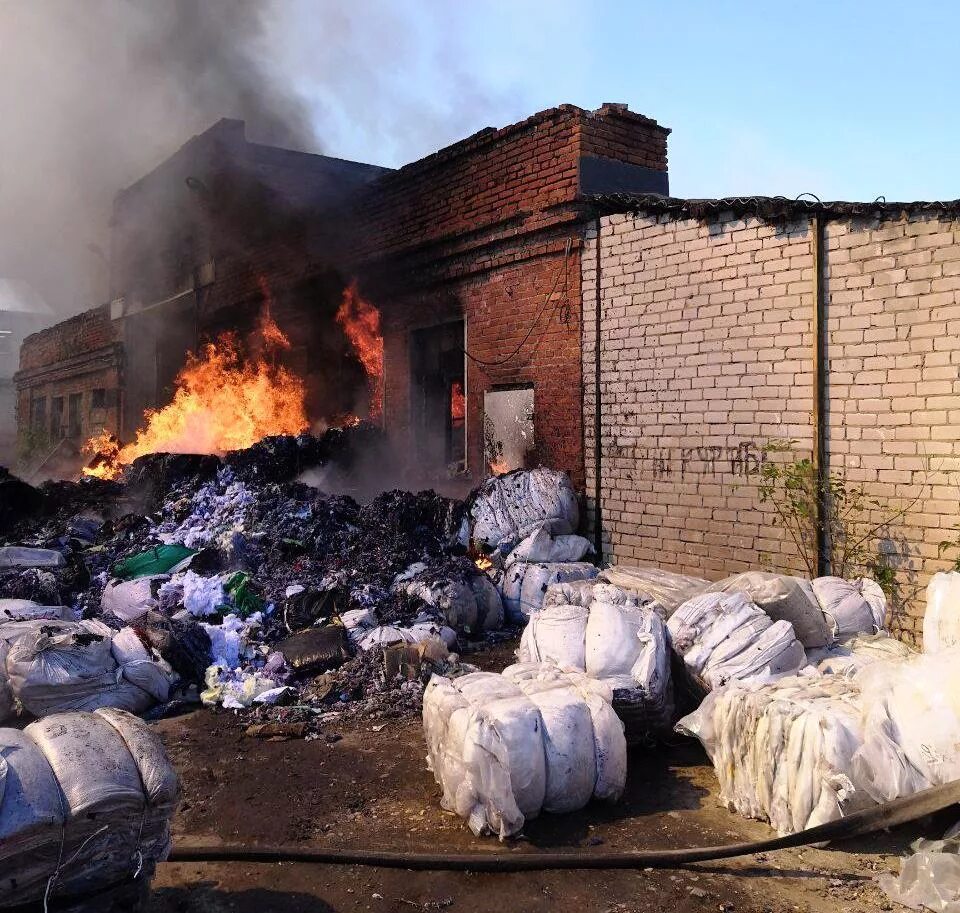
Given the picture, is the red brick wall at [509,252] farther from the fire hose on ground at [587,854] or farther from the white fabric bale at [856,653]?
the fire hose on ground at [587,854]

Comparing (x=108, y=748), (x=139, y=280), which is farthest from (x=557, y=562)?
(x=139, y=280)

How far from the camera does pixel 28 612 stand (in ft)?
18.8

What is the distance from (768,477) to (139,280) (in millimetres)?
16966

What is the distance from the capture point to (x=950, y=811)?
3.16 m

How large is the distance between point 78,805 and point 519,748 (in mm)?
1821

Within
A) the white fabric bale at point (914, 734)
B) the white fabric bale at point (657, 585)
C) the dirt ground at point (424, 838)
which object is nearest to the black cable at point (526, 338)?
the white fabric bale at point (657, 585)

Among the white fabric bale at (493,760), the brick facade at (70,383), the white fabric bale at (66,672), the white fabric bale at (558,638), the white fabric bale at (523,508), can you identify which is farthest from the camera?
the brick facade at (70,383)

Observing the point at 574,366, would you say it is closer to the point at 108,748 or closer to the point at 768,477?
the point at 768,477

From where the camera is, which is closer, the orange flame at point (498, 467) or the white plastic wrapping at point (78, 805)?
the white plastic wrapping at point (78, 805)

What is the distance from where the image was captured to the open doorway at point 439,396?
984cm

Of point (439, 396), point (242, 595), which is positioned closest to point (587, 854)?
point (242, 595)

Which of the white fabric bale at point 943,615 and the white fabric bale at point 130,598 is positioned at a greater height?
the white fabric bale at point 943,615

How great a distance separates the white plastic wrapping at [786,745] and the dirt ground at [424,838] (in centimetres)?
15

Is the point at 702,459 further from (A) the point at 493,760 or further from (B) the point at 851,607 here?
(A) the point at 493,760
